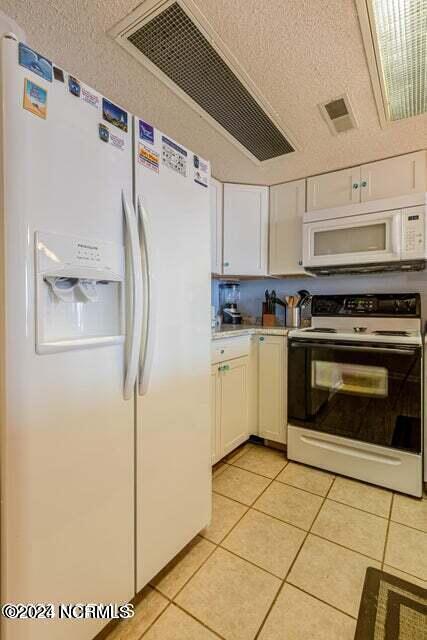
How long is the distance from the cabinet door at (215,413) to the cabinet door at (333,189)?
1574mm

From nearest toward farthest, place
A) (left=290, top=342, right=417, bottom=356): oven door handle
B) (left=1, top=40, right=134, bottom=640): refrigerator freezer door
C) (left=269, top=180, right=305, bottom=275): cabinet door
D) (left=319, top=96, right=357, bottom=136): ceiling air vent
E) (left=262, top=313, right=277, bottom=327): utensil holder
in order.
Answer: (left=1, top=40, right=134, bottom=640): refrigerator freezer door, (left=319, top=96, right=357, bottom=136): ceiling air vent, (left=290, top=342, right=417, bottom=356): oven door handle, (left=269, top=180, right=305, bottom=275): cabinet door, (left=262, top=313, right=277, bottom=327): utensil holder

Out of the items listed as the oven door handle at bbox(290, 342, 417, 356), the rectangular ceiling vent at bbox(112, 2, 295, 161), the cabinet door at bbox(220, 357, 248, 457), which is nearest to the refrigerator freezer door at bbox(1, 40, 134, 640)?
the rectangular ceiling vent at bbox(112, 2, 295, 161)

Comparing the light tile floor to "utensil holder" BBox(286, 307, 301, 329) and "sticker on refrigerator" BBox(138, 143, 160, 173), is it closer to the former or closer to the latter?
"utensil holder" BBox(286, 307, 301, 329)

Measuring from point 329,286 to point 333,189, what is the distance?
79cm

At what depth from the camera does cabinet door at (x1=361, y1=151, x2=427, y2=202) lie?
6.79ft

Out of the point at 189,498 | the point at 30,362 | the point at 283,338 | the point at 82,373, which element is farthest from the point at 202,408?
the point at 283,338

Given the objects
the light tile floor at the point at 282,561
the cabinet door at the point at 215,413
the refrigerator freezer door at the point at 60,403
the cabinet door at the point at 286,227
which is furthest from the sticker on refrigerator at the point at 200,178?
the light tile floor at the point at 282,561

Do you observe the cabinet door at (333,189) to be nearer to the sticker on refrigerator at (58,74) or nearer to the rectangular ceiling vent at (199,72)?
the rectangular ceiling vent at (199,72)

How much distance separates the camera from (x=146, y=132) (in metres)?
1.13

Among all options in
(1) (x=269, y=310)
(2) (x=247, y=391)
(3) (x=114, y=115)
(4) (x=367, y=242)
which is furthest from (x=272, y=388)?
(3) (x=114, y=115)

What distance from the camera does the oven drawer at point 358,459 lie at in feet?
6.01

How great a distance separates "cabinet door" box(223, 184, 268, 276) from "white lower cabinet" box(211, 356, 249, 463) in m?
0.84

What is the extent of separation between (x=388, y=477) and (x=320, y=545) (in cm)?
72

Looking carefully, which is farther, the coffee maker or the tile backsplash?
the coffee maker
